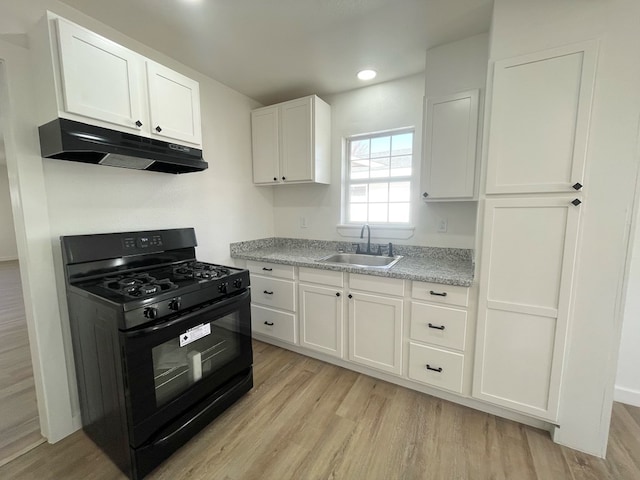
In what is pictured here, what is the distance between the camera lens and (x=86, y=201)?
164cm

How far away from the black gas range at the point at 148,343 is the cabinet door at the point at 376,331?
0.82 metres

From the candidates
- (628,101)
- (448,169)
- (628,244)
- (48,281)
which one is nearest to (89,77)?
(48,281)

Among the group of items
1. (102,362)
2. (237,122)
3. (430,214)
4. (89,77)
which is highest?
(237,122)

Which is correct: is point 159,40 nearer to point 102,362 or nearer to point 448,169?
point 102,362

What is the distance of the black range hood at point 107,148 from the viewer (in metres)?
1.30

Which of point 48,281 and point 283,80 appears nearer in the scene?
point 48,281

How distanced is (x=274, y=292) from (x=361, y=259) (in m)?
0.89

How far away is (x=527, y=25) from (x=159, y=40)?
2.29 meters

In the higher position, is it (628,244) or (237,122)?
(237,122)

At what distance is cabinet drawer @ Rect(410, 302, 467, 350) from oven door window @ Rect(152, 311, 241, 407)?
4.09ft

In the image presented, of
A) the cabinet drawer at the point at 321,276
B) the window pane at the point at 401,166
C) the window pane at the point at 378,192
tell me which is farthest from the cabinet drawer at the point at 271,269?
the window pane at the point at 401,166

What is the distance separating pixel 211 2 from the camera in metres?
1.51

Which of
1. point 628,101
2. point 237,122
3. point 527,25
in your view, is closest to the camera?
point 628,101

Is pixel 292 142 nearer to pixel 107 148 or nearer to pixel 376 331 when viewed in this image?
pixel 107 148
